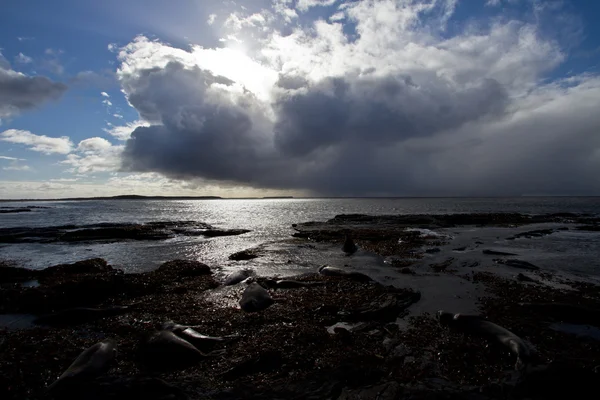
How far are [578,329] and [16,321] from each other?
714 inches

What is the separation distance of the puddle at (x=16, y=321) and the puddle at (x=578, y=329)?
54.8ft

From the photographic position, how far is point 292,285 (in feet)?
47.9

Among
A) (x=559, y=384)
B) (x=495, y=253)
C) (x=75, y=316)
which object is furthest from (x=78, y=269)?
(x=495, y=253)

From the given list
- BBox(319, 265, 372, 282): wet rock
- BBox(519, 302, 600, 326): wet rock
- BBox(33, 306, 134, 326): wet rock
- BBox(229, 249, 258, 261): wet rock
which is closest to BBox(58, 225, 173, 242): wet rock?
BBox(229, 249, 258, 261): wet rock

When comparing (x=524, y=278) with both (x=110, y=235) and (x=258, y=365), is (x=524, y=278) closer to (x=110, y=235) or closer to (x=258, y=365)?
(x=258, y=365)

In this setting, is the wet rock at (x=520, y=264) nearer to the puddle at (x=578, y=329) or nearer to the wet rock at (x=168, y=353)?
the puddle at (x=578, y=329)

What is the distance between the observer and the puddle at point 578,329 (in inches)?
Result: 352

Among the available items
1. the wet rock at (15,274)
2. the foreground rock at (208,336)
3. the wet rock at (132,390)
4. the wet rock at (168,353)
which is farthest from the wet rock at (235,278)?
the wet rock at (15,274)

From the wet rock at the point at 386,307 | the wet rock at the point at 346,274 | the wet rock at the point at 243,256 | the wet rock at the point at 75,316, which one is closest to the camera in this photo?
the wet rock at the point at 75,316

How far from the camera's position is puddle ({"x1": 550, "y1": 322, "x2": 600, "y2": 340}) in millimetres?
8938

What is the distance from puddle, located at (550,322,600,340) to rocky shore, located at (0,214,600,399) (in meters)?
0.06

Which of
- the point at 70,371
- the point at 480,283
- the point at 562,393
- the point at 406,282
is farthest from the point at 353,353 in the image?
the point at 480,283

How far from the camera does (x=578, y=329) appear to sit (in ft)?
30.7

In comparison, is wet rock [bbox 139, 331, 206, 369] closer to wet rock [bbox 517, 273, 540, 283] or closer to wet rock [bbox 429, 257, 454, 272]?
wet rock [bbox 429, 257, 454, 272]
